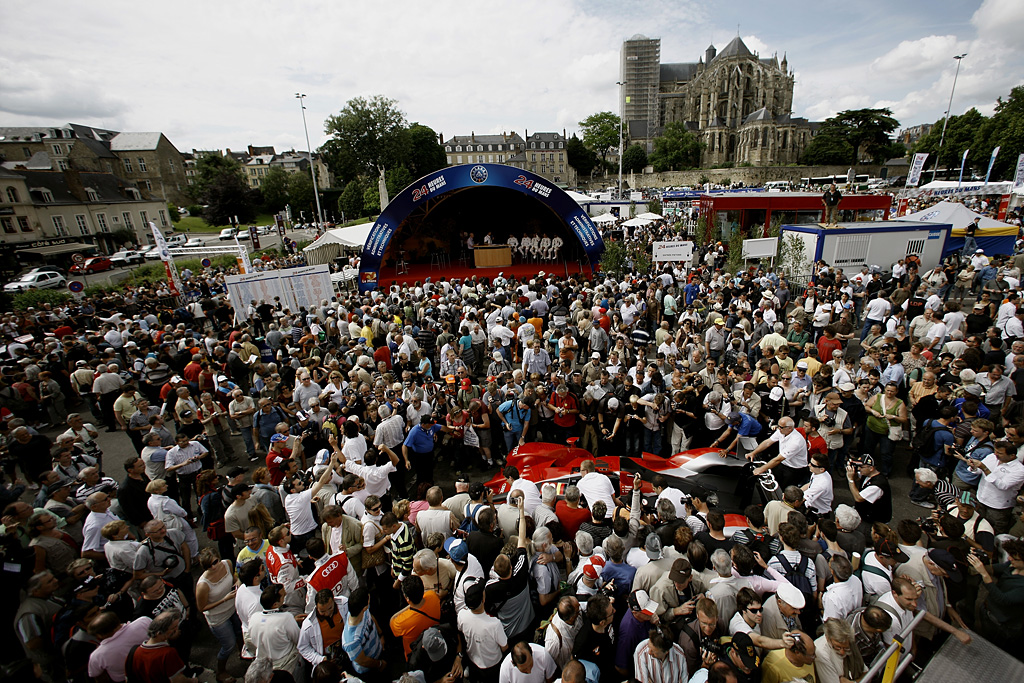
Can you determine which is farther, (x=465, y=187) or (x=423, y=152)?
(x=423, y=152)

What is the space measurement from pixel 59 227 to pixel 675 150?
81628 millimetres

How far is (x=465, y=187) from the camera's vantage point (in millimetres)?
16828

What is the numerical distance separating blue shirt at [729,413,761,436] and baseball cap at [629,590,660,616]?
3154mm

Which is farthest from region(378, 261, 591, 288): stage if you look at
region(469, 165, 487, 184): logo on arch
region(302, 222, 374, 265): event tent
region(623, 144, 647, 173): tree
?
region(623, 144, 647, 173): tree

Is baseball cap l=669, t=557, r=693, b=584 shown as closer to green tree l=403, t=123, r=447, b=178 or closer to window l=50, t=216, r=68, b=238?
window l=50, t=216, r=68, b=238

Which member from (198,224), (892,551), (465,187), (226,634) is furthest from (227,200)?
(892,551)

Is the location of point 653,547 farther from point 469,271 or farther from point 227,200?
point 227,200

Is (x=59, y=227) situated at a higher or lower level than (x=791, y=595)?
higher

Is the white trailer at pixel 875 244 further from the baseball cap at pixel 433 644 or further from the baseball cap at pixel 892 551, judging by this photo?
the baseball cap at pixel 433 644

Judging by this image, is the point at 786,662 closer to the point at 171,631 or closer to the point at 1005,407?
the point at 171,631

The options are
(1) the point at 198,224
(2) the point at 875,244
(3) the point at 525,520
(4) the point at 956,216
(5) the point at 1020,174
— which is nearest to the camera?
(3) the point at 525,520

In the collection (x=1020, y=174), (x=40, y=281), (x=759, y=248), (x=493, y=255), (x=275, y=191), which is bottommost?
(x=40, y=281)

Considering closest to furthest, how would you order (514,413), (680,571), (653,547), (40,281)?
(680,571) → (653,547) → (514,413) → (40,281)

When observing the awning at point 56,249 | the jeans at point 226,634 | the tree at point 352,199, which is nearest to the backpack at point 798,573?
the jeans at point 226,634
